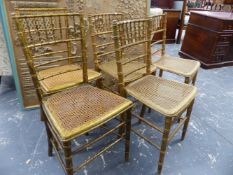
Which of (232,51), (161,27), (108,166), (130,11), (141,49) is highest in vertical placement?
(130,11)

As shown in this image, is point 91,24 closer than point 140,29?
No

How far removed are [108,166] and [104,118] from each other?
1.76ft

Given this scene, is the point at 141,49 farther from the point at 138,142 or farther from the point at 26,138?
the point at 26,138

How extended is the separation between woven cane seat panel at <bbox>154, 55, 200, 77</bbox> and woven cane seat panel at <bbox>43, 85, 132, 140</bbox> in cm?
74

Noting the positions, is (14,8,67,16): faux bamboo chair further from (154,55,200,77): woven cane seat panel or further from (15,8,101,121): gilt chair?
(154,55,200,77): woven cane seat panel

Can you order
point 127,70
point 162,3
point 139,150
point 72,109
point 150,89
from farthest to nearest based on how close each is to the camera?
point 162,3
point 127,70
point 139,150
point 150,89
point 72,109

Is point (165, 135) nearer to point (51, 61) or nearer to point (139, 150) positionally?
point (139, 150)

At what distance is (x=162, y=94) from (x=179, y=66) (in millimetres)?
645

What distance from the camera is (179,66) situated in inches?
72.0

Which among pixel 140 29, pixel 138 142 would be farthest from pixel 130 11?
pixel 138 142

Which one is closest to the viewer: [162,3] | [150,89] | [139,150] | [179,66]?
[150,89]

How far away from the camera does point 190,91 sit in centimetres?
136

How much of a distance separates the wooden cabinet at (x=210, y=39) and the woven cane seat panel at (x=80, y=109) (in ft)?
7.57

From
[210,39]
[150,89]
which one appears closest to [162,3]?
[210,39]
